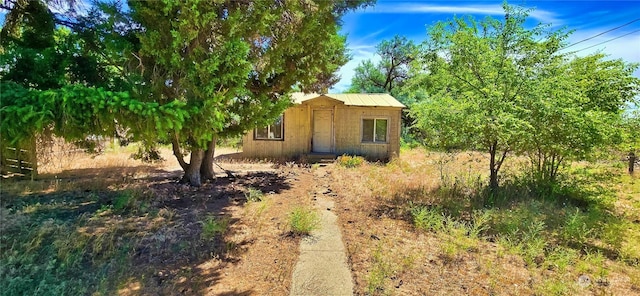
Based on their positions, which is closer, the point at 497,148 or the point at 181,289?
the point at 181,289

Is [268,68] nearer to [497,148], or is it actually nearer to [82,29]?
[82,29]

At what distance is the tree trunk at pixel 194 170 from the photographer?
7.43m

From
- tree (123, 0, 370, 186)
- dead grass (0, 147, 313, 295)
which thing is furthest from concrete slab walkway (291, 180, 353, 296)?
tree (123, 0, 370, 186)

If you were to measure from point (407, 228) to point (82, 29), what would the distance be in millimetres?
5992

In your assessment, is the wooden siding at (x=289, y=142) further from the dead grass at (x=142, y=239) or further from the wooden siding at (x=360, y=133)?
the dead grass at (x=142, y=239)

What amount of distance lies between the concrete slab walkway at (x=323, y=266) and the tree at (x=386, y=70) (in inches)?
831

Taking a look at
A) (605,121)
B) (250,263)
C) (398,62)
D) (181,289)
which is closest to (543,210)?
(605,121)

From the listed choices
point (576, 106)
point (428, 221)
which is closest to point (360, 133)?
point (576, 106)

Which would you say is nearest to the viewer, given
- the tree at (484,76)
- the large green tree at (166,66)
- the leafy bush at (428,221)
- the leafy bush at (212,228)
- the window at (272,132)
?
the large green tree at (166,66)

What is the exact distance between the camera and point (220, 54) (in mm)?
4801

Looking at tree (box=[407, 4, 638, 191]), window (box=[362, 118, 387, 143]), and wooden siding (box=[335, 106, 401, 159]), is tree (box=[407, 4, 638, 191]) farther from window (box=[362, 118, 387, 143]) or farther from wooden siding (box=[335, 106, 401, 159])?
window (box=[362, 118, 387, 143])

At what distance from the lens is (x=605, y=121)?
5922 millimetres

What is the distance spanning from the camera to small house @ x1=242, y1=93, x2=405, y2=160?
44.5 feet

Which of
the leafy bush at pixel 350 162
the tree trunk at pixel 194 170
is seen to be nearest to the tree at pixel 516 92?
the leafy bush at pixel 350 162
